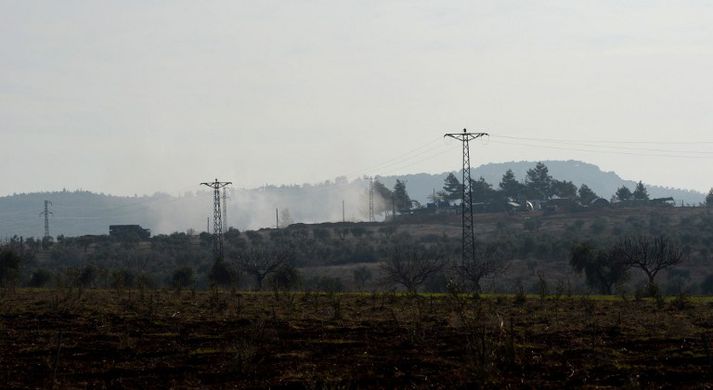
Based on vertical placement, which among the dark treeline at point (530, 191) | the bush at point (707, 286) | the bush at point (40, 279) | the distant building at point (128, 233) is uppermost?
the dark treeline at point (530, 191)

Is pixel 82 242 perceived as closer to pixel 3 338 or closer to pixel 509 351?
pixel 3 338

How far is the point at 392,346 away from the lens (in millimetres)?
24000

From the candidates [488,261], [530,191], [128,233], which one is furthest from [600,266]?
[530,191]

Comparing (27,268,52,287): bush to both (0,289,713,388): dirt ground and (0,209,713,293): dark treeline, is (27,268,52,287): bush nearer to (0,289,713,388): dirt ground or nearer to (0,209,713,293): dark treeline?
(0,209,713,293): dark treeline

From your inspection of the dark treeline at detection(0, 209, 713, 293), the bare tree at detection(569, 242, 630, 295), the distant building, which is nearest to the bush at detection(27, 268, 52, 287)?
the dark treeline at detection(0, 209, 713, 293)

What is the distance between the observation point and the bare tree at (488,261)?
67.9 m

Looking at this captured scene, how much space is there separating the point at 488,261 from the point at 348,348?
50668 mm

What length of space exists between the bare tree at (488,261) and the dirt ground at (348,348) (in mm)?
31214

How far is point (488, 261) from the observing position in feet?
241

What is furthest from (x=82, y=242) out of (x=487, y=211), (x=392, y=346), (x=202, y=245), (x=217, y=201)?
(x=392, y=346)

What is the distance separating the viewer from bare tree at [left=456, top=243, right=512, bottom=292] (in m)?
67.9

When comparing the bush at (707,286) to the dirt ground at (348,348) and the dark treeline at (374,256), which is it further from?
the dirt ground at (348,348)

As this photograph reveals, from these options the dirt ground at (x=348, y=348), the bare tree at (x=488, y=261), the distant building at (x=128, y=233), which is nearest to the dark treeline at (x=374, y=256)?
the bare tree at (x=488, y=261)

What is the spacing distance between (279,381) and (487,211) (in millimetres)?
144680
